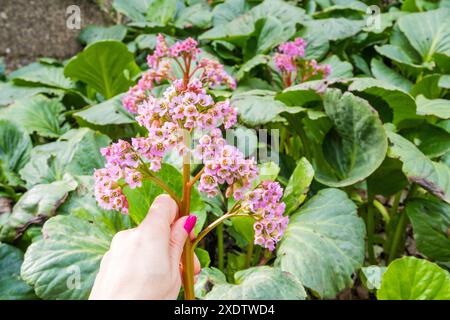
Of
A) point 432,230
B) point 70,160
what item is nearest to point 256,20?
point 70,160

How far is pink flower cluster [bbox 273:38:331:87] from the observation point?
1.78 meters

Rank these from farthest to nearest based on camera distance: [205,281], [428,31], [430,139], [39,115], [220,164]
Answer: [428,31], [39,115], [430,139], [205,281], [220,164]

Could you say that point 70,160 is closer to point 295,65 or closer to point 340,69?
point 295,65

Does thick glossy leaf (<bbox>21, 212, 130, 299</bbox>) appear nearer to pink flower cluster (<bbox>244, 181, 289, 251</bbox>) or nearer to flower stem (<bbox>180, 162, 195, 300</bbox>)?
flower stem (<bbox>180, 162, 195, 300</bbox>)

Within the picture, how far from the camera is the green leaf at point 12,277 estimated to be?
1189mm

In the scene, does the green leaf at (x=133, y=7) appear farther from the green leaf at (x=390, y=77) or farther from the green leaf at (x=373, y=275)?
the green leaf at (x=373, y=275)

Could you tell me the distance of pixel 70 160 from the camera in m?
1.44

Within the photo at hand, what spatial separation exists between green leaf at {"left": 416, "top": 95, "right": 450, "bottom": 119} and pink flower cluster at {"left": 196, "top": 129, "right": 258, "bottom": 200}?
814 mm

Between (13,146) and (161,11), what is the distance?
121 centimetres

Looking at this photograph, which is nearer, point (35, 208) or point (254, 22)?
point (35, 208)

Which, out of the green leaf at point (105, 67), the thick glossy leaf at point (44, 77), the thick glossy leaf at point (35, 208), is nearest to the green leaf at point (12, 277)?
the thick glossy leaf at point (35, 208)

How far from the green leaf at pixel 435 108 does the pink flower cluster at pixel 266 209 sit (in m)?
0.76

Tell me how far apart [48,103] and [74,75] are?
158 millimetres

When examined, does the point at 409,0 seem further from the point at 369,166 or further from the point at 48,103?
the point at 48,103
